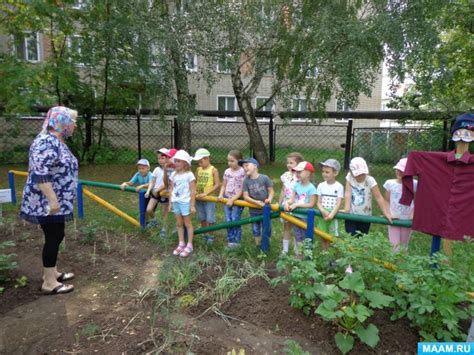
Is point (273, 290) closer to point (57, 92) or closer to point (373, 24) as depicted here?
point (373, 24)

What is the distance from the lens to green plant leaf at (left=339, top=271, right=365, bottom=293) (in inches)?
95.9

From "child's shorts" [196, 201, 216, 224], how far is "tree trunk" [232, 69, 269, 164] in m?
7.24

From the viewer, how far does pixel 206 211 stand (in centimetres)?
479

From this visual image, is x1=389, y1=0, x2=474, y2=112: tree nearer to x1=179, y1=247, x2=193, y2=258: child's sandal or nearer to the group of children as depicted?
the group of children

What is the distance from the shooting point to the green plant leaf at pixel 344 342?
91.4 inches

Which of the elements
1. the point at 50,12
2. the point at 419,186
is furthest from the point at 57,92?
the point at 419,186

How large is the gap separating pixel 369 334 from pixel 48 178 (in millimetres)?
2654

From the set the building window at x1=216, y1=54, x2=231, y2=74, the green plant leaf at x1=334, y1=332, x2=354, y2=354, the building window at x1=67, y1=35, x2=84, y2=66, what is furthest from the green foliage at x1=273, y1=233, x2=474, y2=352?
the building window at x1=67, y1=35, x2=84, y2=66

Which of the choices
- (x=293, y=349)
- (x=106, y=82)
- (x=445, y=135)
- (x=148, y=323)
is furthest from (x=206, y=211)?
(x=445, y=135)

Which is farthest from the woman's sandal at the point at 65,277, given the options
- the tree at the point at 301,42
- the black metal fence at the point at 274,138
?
the black metal fence at the point at 274,138

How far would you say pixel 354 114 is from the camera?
13562 millimetres

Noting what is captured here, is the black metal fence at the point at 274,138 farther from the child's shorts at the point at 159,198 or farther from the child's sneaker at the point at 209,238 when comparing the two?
the child's sneaker at the point at 209,238

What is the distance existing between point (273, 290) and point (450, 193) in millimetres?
1611

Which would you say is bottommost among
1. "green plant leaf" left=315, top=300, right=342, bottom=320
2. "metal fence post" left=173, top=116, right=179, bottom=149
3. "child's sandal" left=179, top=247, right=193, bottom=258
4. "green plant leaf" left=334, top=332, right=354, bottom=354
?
"child's sandal" left=179, top=247, right=193, bottom=258
